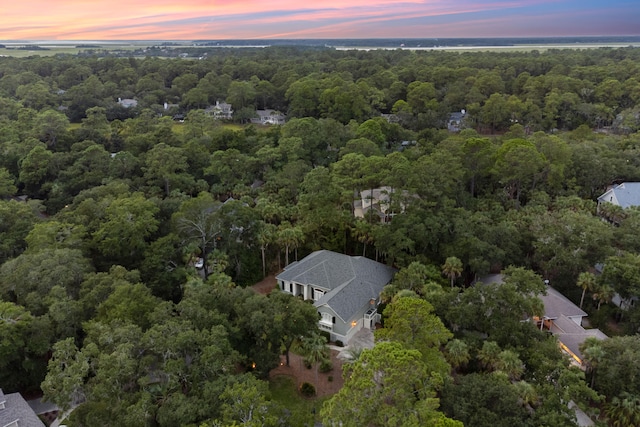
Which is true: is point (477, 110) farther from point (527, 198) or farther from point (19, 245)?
point (19, 245)

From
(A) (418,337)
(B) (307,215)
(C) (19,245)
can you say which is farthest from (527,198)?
(C) (19,245)

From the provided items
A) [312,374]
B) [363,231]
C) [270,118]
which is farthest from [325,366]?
[270,118]

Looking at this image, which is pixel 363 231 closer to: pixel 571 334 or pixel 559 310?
pixel 559 310

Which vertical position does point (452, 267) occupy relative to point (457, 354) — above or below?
above

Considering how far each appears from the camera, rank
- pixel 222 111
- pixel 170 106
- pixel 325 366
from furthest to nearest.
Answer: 1. pixel 170 106
2. pixel 222 111
3. pixel 325 366

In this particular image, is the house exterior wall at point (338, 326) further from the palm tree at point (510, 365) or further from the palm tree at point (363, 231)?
the palm tree at point (510, 365)

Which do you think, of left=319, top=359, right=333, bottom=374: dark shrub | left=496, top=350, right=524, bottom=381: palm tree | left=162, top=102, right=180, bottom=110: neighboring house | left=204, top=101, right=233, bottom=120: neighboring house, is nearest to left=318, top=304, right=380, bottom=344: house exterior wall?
left=319, top=359, right=333, bottom=374: dark shrub

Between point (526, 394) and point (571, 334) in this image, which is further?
point (571, 334)

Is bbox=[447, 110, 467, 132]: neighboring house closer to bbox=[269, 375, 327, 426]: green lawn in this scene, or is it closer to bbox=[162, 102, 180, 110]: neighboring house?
bbox=[162, 102, 180, 110]: neighboring house
